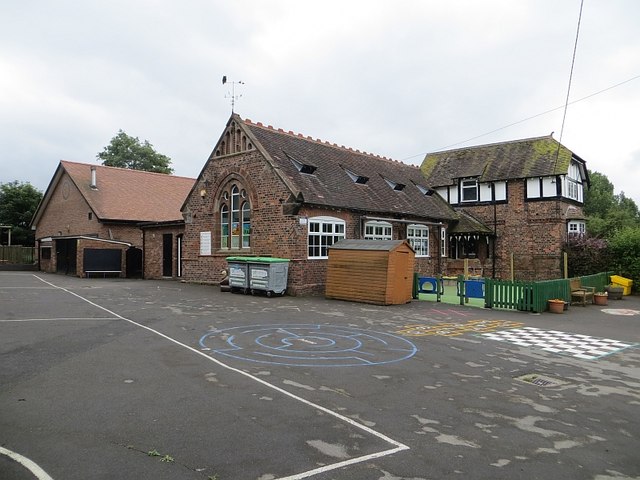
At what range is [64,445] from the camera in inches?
172

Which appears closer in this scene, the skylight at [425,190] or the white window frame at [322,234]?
the white window frame at [322,234]

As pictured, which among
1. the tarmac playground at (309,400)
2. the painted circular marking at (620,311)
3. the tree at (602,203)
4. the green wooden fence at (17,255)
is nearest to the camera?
the tarmac playground at (309,400)

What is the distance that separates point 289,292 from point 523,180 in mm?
17649

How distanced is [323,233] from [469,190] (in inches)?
591

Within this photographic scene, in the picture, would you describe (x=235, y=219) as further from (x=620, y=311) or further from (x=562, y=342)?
(x=620, y=311)

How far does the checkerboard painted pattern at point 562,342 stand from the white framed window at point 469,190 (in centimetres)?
1980

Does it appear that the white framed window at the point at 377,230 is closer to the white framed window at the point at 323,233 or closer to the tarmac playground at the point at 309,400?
the white framed window at the point at 323,233

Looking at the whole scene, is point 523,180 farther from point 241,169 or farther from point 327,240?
point 241,169

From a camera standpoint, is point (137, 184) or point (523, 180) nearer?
point (523, 180)

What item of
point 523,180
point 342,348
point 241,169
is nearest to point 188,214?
point 241,169

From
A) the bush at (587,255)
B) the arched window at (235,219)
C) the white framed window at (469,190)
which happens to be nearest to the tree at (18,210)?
the arched window at (235,219)

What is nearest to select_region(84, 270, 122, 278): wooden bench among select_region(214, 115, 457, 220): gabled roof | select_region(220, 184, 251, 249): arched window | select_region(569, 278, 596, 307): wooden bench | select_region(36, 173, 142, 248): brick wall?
select_region(36, 173, 142, 248): brick wall

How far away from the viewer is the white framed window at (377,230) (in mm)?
22250

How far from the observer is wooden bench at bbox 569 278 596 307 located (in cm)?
1764
